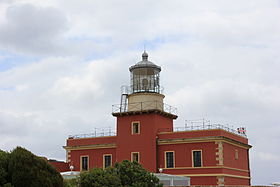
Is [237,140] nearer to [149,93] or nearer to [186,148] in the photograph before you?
[186,148]

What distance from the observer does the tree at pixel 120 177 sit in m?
22.6

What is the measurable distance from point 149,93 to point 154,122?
2.35 m

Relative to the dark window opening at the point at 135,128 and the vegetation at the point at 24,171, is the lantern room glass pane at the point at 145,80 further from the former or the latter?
the vegetation at the point at 24,171

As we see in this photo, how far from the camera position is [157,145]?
33.7m

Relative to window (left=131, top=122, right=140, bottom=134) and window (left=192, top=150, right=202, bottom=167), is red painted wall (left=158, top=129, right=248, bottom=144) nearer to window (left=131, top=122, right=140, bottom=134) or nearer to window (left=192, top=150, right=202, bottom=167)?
window (left=192, top=150, right=202, bottom=167)

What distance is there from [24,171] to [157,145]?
653 inches

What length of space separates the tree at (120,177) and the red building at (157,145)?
8102 millimetres


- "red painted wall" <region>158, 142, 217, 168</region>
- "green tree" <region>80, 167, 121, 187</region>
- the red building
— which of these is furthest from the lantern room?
"green tree" <region>80, 167, 121, 187</region>

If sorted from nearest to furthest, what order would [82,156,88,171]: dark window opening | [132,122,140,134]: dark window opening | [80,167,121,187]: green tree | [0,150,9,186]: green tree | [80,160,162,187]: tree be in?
[0,150,9,186]: green tree < [80,167,121,187]: green tree < [80,160,162,187]: tree < [132,122,140,134]: dark window opening < [82,156,88,171]: dark window opening

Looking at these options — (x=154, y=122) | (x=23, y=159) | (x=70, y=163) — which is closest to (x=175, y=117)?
(x=154, y=122)

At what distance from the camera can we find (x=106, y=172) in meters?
23.3

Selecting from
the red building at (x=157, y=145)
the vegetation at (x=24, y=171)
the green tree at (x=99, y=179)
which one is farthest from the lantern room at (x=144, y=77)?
the vegetation at (x=24, y=171)

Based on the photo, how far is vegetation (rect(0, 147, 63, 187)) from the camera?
1803 centimetres

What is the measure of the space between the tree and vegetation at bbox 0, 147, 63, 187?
149 inches
